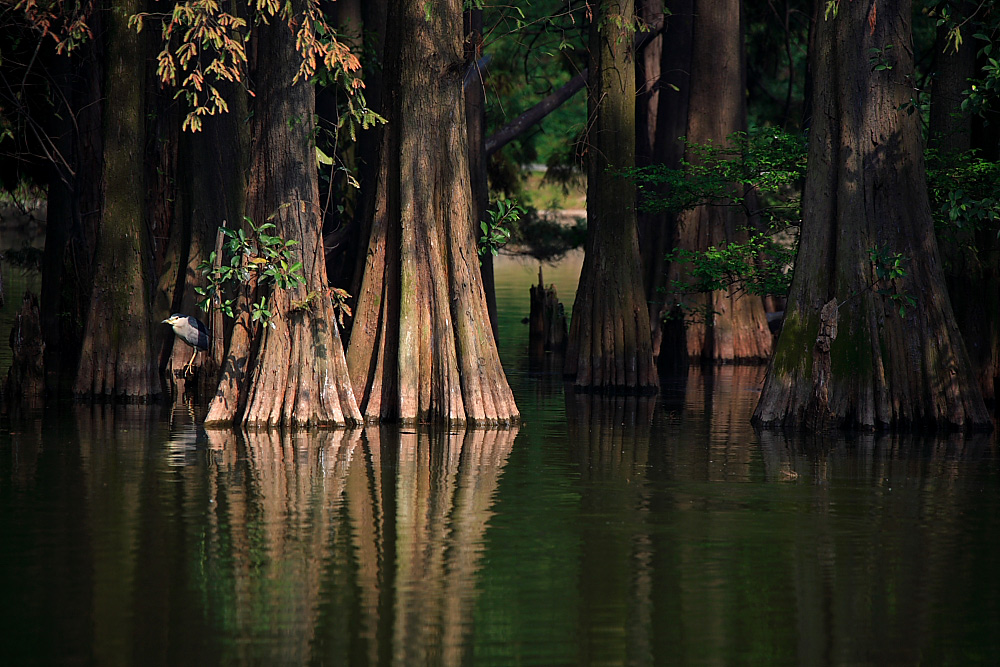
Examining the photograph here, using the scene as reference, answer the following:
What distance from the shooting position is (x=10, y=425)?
1307 cm

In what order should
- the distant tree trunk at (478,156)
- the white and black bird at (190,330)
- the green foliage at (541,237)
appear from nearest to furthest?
the white and black bird at (190,330)
the distant tree trunk at (478,156)
the green foliage at (541,237)

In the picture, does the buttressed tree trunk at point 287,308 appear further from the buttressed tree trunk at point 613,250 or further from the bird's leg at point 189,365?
the buttressed tree trunk at point 613,250

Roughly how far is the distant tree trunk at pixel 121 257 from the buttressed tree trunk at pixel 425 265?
9.59 feet

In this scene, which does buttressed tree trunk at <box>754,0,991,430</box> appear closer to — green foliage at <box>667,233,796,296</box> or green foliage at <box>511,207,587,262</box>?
green foliage at <box>667,233,796,296</box>

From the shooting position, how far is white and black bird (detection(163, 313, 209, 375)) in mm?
15766

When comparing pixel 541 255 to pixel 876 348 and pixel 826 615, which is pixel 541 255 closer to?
pixel 876 348

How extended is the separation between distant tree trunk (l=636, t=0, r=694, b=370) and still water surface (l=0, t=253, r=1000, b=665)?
8923mm

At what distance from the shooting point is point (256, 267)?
13.0 m

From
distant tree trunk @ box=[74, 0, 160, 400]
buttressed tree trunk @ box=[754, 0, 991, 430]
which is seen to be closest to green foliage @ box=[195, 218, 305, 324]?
distant tree trunk @ box=[74, 0, 160, 400]

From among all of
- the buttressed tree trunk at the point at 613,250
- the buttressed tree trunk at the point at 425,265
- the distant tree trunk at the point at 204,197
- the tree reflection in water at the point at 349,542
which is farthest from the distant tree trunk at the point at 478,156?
the tree reflection in water at the point at 349,542

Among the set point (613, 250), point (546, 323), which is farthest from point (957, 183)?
point (546, 323)

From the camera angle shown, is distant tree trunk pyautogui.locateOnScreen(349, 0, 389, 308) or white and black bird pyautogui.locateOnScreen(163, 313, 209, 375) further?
distant tree trunk pyautogui.locateOnScreen(349, 0, 389, 308)

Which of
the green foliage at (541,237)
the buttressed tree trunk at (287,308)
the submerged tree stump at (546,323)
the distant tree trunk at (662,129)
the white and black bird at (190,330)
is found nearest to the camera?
the buttressed tree trunk at (287,308)

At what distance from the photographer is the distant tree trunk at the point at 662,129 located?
71.6ft
